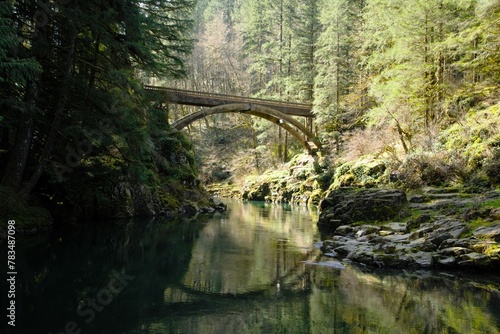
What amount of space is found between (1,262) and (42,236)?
326 centimetres

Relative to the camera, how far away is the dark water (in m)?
5.31

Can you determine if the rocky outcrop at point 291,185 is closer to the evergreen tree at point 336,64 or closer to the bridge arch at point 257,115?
the bridge arch at point 257,115

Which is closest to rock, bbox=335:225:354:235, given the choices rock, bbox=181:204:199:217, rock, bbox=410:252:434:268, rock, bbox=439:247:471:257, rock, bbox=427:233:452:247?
rock, bbox=427:233:452:247

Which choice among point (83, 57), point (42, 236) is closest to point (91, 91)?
point (83, 57)

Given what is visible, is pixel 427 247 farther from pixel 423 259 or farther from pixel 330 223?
pixel 330 223

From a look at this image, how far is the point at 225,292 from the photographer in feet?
22.3

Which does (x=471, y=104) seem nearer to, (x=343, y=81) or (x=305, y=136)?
(x=343, y=81)

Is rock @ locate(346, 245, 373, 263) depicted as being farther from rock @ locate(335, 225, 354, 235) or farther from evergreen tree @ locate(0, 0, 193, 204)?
evergreen tree @ locate(0, 0, 193, 204)

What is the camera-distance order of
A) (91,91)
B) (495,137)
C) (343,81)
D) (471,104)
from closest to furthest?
(91,91) < (495,137) < (471,104) < (343,81)

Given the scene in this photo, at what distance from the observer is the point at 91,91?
430 inches

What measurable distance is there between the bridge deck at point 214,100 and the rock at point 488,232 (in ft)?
54.5

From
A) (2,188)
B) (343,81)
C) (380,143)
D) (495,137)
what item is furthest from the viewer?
(343,81)

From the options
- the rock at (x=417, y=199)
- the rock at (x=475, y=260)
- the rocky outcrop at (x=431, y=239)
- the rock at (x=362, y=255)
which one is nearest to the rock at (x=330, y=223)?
the rocky outcrop at (x=431, y=239)

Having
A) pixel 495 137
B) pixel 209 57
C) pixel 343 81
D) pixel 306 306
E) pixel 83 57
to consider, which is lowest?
pixel 306 306
